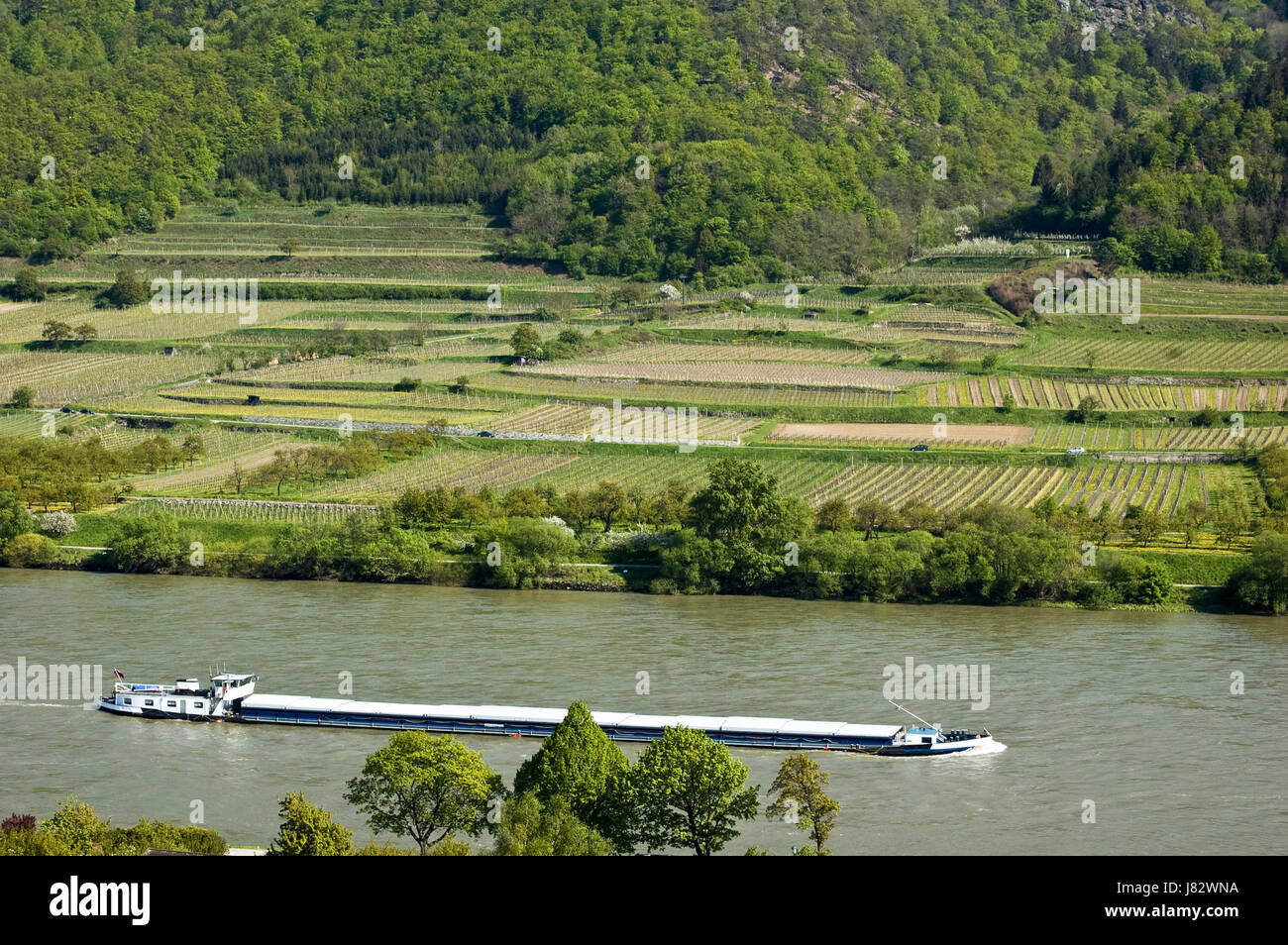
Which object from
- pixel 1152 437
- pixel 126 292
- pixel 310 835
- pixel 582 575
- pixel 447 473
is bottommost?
pixel 310 835

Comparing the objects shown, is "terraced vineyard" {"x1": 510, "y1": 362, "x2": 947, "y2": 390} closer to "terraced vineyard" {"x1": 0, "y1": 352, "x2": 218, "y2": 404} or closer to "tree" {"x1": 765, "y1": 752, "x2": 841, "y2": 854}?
"terraced vineyard" {"x1": 0, "y1": 352, "x2": 218, "y2": 404}

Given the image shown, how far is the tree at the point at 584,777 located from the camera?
26.8m

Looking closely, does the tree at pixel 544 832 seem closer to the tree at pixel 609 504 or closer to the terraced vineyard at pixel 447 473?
the tree at pixel 609 504

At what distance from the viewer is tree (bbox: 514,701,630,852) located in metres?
26.8

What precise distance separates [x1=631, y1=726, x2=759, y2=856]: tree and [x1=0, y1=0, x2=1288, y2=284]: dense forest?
272 ft

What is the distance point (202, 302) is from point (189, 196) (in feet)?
81.7

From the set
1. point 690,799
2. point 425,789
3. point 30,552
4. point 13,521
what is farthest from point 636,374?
point 690,799

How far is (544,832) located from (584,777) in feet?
6.24

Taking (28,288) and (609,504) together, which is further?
(28,288)

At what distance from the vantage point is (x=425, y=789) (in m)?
27.9

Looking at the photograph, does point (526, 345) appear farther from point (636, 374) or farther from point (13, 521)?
point (13, 521)

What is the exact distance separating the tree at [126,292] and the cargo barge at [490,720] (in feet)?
236

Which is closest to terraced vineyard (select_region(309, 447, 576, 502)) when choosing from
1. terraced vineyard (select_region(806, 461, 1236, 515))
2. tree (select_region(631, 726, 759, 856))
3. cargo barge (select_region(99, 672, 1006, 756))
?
terraced vineyard (select_region(806, 461, 1236, 515))
